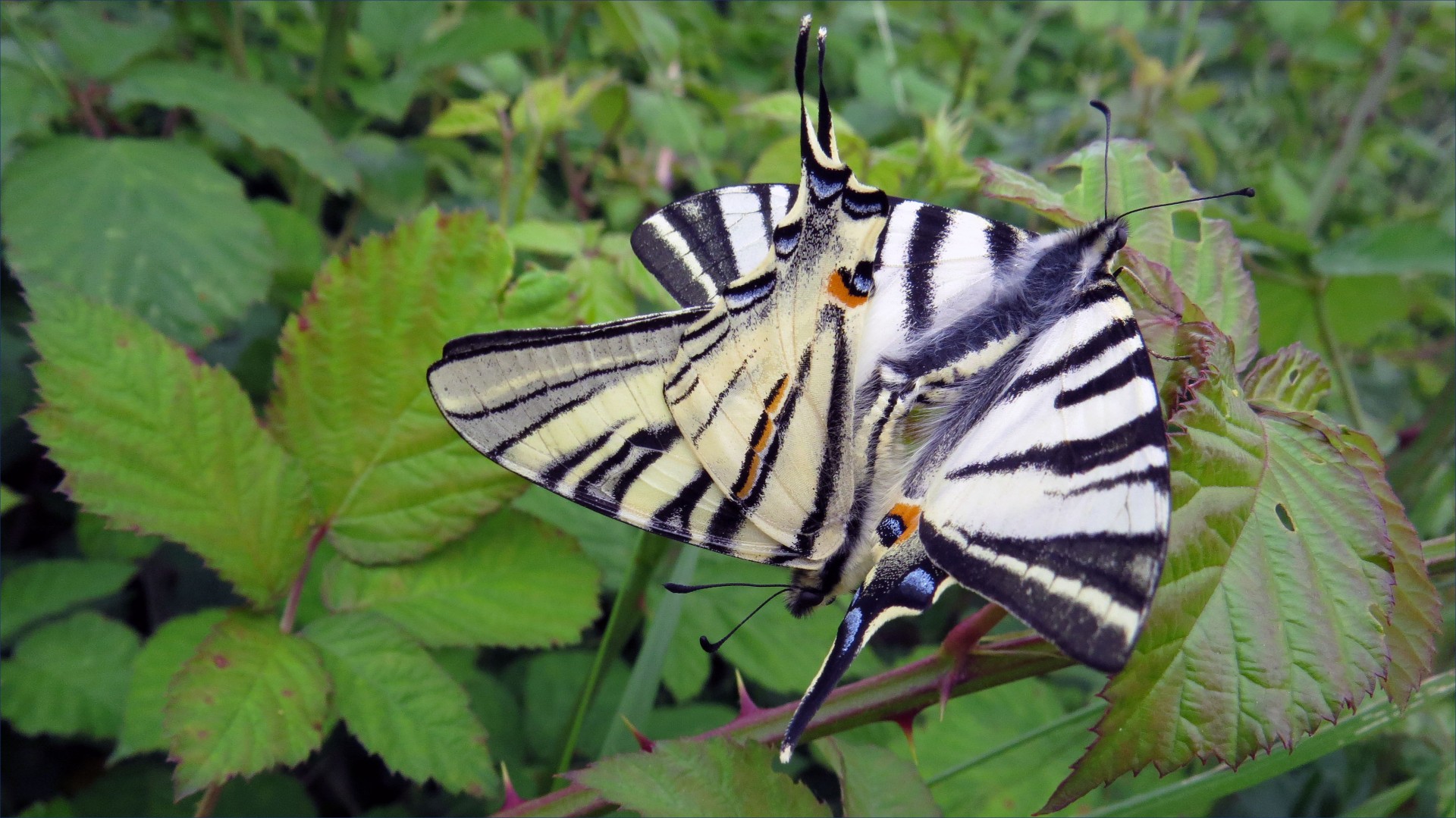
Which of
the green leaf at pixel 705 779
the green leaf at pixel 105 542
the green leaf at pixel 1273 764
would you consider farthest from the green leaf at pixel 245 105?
the green leaf at pixel 1273 764

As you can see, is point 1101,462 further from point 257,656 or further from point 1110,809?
point 257,656

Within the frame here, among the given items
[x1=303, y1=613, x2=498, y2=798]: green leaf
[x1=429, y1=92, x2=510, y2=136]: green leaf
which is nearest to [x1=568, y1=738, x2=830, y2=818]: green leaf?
[x1=303, y1=613, x2=498, y2=798]: green leaf

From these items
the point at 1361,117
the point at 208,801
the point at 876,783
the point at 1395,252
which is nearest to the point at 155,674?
the point at 208,801

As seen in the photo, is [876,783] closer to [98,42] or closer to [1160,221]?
[1160,221]

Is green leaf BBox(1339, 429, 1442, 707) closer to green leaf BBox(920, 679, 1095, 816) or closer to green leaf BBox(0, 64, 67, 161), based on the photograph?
green leaf BBox(920, 679, 1095, 816)

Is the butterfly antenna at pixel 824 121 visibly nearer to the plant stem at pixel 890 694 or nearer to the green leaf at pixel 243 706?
the plant stem at pixel 890 694

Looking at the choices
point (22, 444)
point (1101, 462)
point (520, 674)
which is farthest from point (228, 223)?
point (1101, 462)
